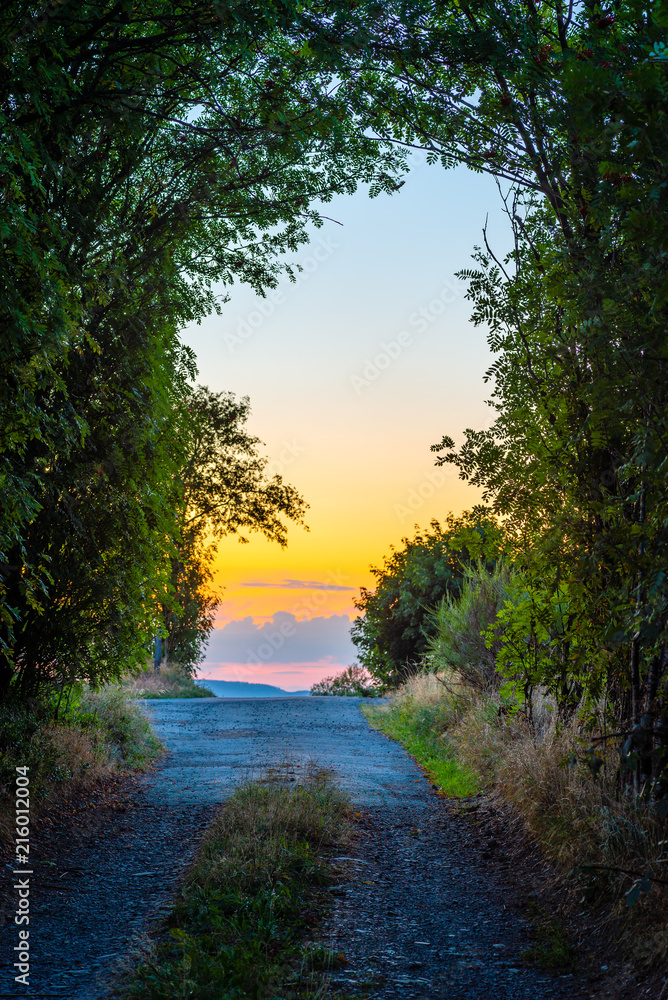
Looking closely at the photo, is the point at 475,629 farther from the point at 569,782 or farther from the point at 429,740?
the point at 569,782

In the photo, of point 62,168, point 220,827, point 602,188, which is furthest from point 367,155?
point 220,827

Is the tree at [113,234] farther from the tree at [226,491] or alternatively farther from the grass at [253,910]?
the tree at [226,491]

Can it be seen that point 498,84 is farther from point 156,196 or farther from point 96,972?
point 96,972

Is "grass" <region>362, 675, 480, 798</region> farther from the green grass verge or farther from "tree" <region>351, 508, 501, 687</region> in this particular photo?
"tree" <region>351, 508, 501, 687</region>

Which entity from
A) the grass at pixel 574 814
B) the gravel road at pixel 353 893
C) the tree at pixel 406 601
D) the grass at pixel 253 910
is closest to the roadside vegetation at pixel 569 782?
the grass at pixel 574 814

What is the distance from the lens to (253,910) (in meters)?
4.69

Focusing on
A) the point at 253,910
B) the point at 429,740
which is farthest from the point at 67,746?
the point at 429,740

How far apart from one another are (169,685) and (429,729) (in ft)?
50.3

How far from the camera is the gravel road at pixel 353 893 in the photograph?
13.9 feet

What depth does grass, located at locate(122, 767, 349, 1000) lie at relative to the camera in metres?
3.83

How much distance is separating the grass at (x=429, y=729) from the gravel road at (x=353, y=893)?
0.36 meters

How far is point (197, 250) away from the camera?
11.1 metres

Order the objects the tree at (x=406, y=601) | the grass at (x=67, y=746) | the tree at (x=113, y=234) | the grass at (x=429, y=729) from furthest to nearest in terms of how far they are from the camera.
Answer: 1. the tree at (x=406, y=601)
2. the grass at (x=429, y=729)
3. the grass at (x=67, y=746)
4. the tree at (x=113, y=234)

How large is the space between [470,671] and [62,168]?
9373 millimetres
